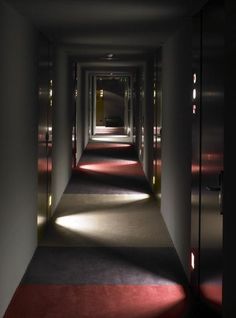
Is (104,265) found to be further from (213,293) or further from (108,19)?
(108,19)

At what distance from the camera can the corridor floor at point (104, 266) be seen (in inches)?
178

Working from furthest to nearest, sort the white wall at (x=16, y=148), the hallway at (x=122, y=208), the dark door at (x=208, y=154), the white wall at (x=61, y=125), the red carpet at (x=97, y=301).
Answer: the white wall at (x=61, y=125)
the red carpet at (x=97, y=301)
the white wall at (x=16, y=148)
the hallway at (x=122, y=208)
the dark door at (x=208, y=154)

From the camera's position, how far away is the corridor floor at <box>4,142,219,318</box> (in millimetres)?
4516

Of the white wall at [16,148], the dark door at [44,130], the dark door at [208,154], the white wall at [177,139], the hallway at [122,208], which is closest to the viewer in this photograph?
the dark door at [208,154]

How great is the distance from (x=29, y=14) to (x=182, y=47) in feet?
5.22

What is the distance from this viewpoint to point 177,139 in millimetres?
6086

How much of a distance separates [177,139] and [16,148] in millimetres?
1995

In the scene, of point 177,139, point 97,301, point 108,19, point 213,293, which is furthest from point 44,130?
point 213,293

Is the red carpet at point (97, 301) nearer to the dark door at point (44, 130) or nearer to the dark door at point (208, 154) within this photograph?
the dark door at point (208, 154)

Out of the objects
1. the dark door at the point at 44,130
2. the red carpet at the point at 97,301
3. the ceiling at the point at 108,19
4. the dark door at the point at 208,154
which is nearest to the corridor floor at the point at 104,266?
the red carpet at the point at 97,301

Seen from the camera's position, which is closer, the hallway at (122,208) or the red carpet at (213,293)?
the red carpet at (213,293)

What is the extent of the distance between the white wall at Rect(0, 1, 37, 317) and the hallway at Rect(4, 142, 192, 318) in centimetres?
26

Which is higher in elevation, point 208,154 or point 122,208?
point 208,154

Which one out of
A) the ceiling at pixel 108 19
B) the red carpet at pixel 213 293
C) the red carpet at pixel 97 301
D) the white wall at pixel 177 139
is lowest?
the red carpet at pixel 97 301
